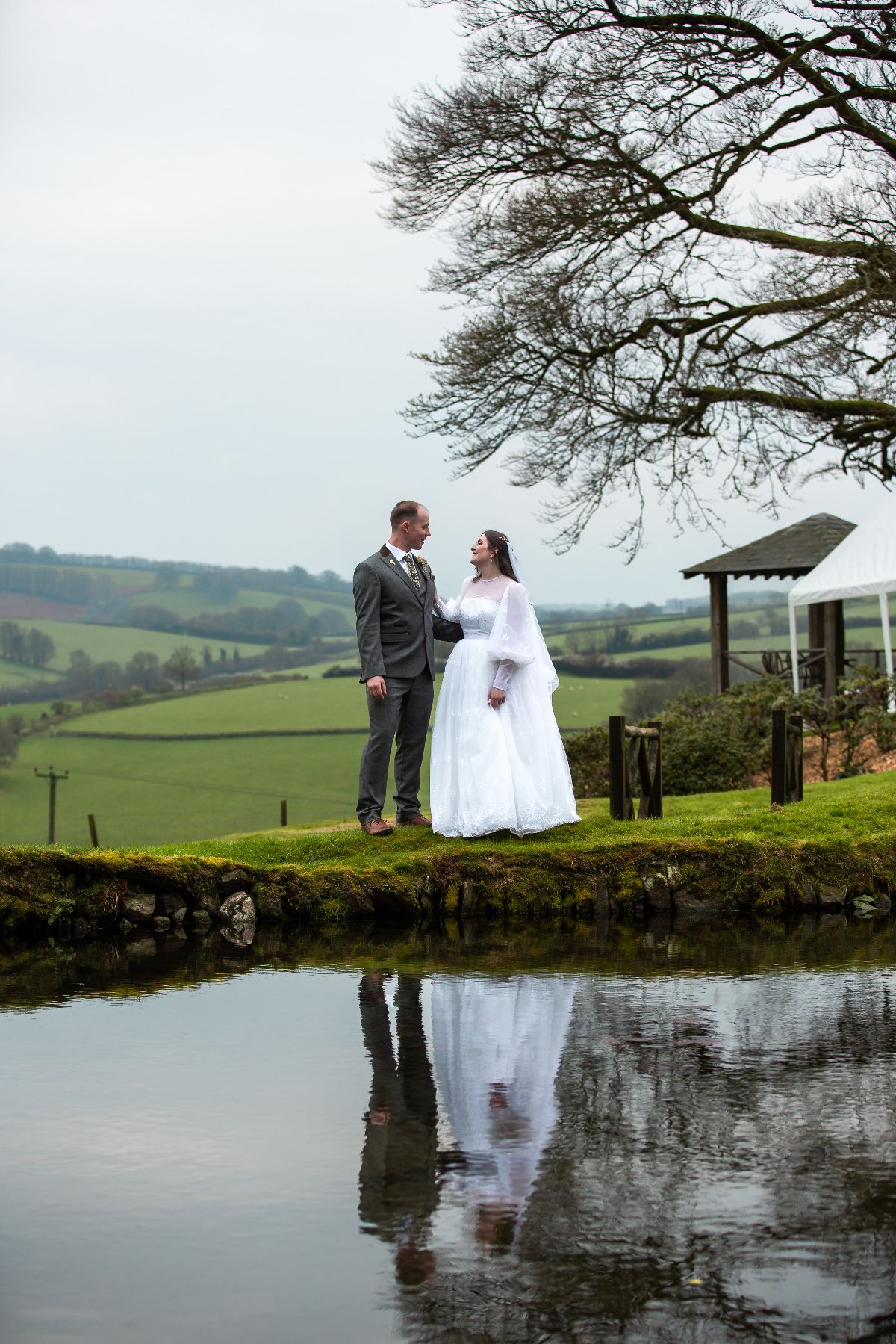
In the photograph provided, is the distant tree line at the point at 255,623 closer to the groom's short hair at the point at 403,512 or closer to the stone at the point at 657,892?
the groom's short hair at the point at 403,512

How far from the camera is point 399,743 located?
10.6 meters

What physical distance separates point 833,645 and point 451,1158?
26.0 metres

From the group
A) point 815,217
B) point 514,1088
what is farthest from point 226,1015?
point 815,217

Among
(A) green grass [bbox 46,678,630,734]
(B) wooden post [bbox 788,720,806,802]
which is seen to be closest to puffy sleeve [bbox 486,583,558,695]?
(B) wooden post [bbox 788,720,806,802]

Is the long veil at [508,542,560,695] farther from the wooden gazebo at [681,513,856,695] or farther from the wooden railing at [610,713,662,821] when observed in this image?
the wooden gazebo at [681,513,856,695]

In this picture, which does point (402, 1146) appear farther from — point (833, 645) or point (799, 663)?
point (833, 645)

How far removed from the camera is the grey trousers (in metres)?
10.2

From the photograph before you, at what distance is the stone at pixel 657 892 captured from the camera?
9.74 m

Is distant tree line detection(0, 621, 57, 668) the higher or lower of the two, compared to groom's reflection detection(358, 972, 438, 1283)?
higher

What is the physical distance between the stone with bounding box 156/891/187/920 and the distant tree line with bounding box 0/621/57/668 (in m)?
87.3

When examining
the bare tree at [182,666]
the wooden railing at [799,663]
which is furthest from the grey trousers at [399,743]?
the bare tree at [182,666]

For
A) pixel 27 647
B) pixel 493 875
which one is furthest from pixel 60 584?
pixel 493 875

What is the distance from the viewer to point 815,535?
31.3m

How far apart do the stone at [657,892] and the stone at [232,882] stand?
283cm
